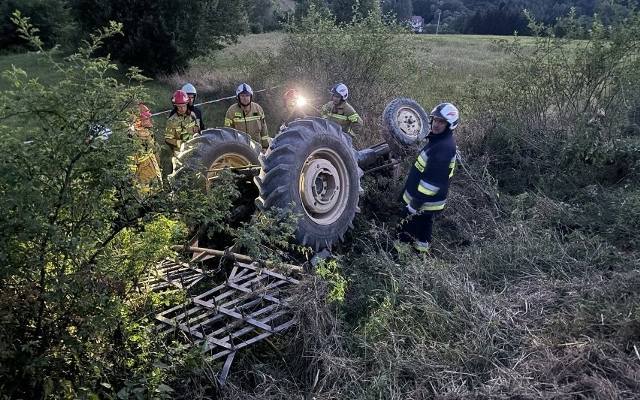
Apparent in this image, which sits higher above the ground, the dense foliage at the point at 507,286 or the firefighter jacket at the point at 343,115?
the firefighter jacket at the point at 343,115

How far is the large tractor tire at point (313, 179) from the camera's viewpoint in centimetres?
411

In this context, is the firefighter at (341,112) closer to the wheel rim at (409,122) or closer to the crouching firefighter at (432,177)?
the wheel rim at (409,122)

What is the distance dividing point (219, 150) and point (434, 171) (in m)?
2.12

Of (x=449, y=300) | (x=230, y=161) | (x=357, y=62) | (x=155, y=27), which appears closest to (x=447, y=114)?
(x=449, y=300)

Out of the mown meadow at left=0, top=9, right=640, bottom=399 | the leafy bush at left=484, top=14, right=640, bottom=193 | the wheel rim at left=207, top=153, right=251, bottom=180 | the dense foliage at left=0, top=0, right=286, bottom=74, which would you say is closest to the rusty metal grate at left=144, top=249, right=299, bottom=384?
the mown meadow at left=0, top=9, right=640, bottom=399

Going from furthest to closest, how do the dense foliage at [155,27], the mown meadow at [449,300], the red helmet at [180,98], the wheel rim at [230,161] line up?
the dense foliage at [155,27]
the red helmet at [180,98]
the wheel rim at [230,161]
the mown meadow at [449,300]

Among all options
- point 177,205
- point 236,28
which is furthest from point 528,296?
point 236,28

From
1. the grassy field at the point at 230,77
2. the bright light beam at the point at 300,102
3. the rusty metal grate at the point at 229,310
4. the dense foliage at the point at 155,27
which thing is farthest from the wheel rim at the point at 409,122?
the dense foliage at the point at 155,27

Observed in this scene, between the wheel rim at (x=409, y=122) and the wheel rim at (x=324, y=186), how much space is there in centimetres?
203

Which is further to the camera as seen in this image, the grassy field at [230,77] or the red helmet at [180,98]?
the grassy field at [230,77]

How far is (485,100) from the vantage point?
788cm

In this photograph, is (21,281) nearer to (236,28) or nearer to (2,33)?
(236,28)

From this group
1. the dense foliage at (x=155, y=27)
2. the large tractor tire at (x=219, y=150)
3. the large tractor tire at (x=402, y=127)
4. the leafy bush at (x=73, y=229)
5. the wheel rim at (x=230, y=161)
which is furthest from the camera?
the dense foliage at (x=155, y=27)

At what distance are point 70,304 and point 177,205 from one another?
2.36 ft
